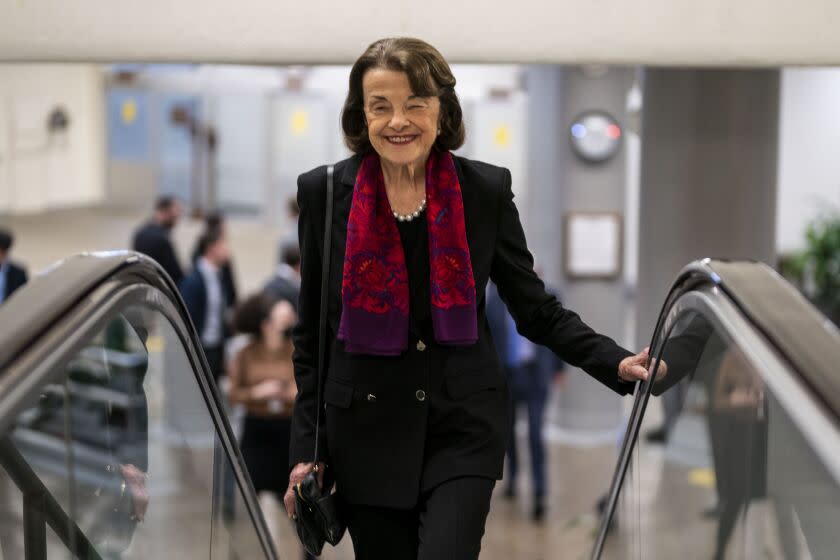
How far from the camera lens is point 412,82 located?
2998 millimetres

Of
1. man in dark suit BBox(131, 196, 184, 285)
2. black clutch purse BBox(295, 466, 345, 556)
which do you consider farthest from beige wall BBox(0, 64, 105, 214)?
black clutch purse BBox(295, 466, 345, 556)

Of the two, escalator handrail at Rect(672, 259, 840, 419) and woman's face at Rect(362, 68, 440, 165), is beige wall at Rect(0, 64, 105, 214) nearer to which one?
woman's face at Rect(362, 68, 440, 165)

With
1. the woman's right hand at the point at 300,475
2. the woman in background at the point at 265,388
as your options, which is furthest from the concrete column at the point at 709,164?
the woman's right hand at the point at 300,475

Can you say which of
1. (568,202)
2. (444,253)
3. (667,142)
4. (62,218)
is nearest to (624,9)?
(667,142)

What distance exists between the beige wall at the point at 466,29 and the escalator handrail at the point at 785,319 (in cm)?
209

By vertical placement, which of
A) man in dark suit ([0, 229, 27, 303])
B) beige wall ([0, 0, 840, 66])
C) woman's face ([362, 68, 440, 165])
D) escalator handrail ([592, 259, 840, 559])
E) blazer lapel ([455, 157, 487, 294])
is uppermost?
beige wall ([0, 0, 840, 66])

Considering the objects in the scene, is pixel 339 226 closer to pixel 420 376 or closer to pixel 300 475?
pixel 420 376

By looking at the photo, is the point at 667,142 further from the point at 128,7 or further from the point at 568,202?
the point at 568,202

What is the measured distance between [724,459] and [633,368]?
0.40m

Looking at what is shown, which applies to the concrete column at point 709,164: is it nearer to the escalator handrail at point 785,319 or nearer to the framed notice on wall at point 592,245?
the escalator handrail at point 785,319

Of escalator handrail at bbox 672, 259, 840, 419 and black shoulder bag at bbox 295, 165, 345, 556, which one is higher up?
escalator handrail at bbox 672, 259, 840, 419

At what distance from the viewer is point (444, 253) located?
119 inches

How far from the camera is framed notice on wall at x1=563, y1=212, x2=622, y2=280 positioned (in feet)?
38.0

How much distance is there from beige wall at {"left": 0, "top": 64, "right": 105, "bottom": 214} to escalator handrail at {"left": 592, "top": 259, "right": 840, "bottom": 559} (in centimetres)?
1243
